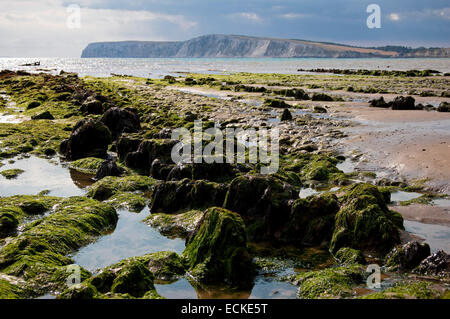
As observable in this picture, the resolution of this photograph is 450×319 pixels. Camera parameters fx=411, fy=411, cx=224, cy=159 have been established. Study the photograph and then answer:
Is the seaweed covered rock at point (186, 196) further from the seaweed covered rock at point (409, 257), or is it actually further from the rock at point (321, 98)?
the rock at point (321, 98)

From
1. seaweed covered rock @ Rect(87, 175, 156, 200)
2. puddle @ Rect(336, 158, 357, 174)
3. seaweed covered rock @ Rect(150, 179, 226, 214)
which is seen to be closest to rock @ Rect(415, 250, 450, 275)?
seaweed covered rock @ Rect(150, 179, 226, 214)

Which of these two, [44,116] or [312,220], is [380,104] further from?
[44,116]

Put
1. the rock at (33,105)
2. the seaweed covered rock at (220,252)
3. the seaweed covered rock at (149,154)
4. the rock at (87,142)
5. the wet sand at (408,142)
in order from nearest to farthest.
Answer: the seaweed covered rock at (220,252) → the wet sand at (408,142) → the seaweed covered rock at (149,154) → the rock at (87,142) → the rock at (33,105)

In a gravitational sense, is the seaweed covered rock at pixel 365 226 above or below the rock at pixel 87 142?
below

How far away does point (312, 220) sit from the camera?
8867mm

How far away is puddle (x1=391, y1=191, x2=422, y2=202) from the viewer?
10.9m

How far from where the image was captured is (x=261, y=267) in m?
7.64

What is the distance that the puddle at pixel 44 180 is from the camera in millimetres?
12774

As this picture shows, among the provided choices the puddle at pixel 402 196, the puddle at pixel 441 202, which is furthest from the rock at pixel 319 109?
the puddle at pixel 441 202

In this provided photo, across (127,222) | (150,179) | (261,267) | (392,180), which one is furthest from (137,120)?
(261,267)

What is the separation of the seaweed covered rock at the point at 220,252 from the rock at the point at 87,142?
1046 cm

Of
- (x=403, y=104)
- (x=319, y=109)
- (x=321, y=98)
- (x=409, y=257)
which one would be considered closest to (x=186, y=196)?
(x=409, y=257)

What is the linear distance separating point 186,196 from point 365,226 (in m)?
4.65

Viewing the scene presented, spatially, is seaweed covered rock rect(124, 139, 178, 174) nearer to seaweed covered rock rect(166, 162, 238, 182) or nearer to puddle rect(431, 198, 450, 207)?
seaweed covered rock rect(166, 162, 238, 182)
